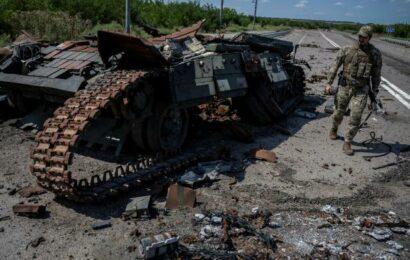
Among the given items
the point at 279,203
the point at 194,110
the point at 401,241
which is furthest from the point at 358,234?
the point at 194,110

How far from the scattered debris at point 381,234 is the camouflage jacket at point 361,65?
132 inches

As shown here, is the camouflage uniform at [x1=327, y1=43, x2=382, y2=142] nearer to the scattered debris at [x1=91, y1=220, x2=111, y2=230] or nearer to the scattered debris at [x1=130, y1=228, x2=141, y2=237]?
the scattered debris at [x1=130, y1=228, x2=141, y2=237]

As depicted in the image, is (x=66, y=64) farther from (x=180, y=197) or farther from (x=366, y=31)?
(x=366, y=31)

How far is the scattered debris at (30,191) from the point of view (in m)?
5.41

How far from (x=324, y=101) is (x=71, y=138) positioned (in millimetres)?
8580

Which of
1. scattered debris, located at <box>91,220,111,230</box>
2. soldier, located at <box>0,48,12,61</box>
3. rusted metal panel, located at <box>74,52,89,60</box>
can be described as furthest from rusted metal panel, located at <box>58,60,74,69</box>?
scattered debris, located at <box>91,220,111,230</box>

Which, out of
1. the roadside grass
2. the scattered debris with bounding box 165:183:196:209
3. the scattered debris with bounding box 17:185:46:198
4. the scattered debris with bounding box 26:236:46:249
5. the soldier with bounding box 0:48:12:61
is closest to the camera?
the scattered debris with bounding box 26:236:46:249

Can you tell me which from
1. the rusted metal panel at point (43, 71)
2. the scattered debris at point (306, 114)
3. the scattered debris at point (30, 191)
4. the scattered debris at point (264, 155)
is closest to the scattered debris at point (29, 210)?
the scattered debris at point (30, 191)

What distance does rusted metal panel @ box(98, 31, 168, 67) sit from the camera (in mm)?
5898

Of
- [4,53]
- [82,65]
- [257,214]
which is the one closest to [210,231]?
[257,214]

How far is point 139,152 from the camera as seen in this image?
6.97 m

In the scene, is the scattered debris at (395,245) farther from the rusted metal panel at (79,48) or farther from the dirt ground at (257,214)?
the rusted metal panel at (79,48)

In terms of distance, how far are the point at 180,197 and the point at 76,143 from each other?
1348 mm

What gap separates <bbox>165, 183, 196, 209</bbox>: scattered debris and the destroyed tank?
558mm
